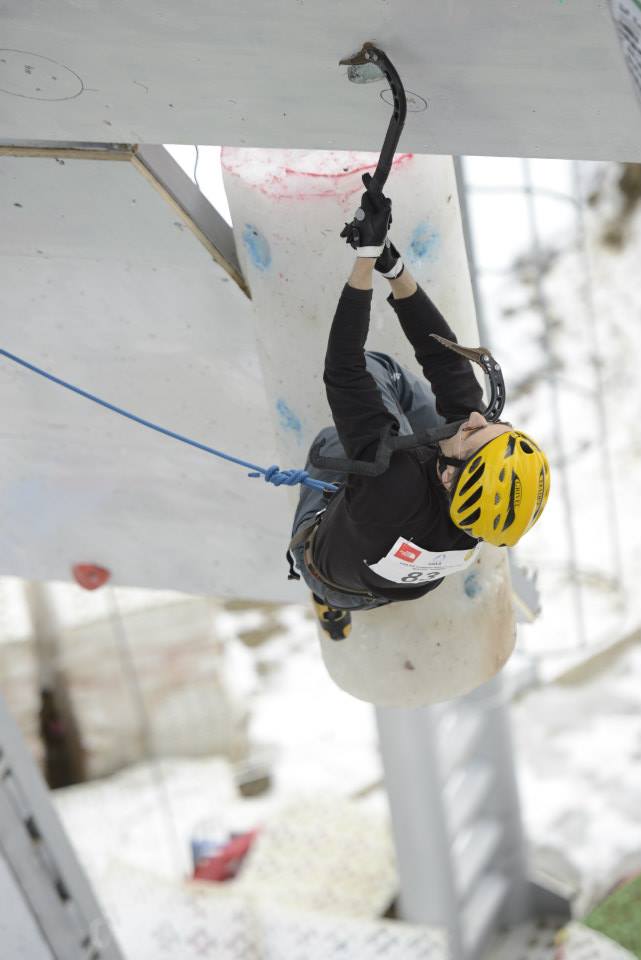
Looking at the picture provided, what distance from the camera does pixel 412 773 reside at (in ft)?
17.8

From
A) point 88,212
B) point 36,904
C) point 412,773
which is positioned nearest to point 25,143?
point 88,212

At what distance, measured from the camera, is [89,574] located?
3404mm

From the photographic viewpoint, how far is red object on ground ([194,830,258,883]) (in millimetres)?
6586

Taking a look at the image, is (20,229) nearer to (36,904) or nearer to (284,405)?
(284,405)

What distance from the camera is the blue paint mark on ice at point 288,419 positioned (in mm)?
2518

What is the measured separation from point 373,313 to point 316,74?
0.65 meters

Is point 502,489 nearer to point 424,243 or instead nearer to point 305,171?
point 424,243

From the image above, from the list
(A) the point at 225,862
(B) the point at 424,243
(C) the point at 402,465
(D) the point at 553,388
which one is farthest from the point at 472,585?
(A) the point at 225,862

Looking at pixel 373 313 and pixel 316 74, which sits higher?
pixel 316 74

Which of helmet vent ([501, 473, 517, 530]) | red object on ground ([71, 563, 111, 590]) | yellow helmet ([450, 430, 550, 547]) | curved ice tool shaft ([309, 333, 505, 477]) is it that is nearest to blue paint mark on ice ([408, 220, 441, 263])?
curved ice tool shaft ([309, 333, 505, 477])

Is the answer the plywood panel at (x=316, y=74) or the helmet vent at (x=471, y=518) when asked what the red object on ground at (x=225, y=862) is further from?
the plywood panel at (x=316, y=74)

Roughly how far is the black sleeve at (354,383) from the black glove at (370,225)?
72 millimetres

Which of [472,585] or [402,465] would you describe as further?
[472,585]

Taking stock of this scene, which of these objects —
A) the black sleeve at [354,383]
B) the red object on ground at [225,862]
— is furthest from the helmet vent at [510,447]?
the red object on ground at [225,862]
